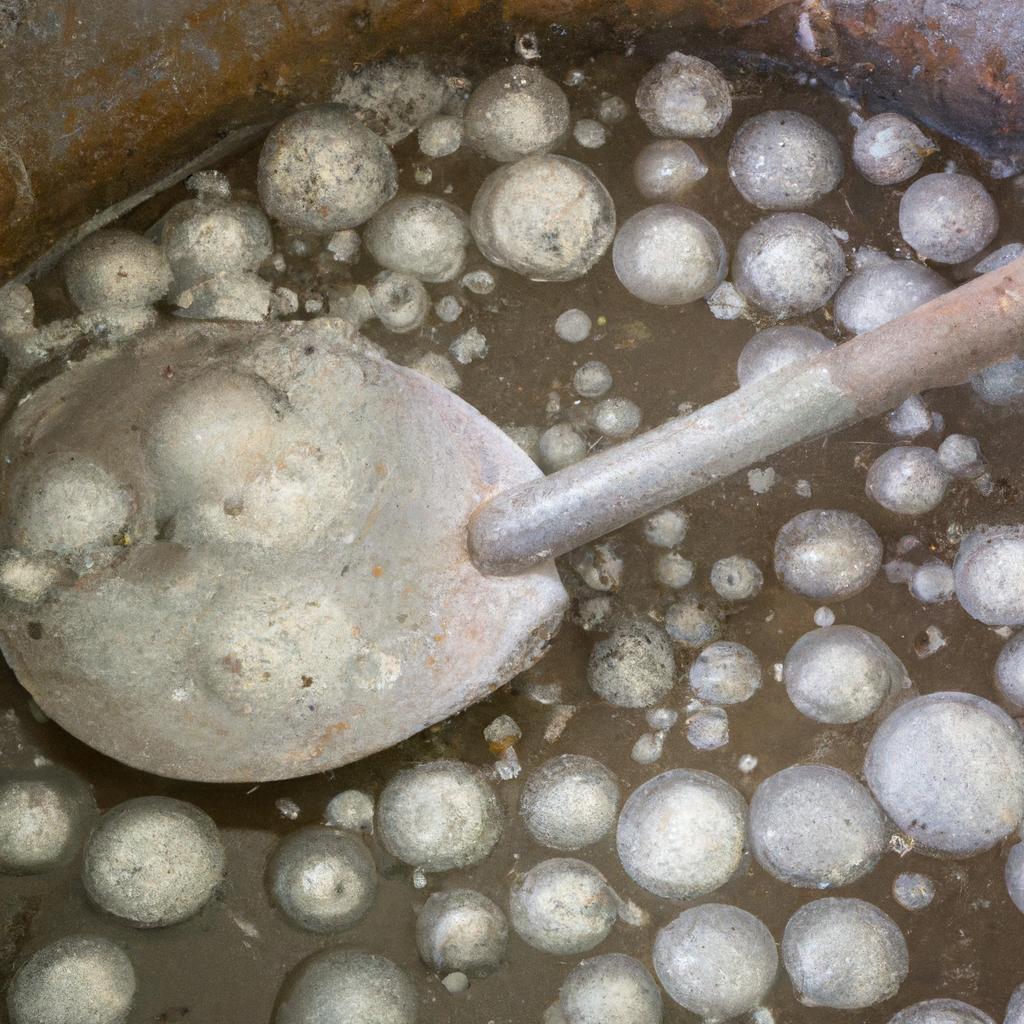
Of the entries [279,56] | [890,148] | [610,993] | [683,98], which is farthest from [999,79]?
[610,993]

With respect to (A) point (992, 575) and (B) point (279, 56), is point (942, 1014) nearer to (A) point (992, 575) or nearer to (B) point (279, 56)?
(A) point (992, 575)

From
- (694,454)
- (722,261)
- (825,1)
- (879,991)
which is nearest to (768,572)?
(694,454)

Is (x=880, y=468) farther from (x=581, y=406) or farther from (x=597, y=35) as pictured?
(x=597, y=35)

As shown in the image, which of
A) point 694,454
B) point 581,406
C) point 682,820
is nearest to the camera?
point 694,454

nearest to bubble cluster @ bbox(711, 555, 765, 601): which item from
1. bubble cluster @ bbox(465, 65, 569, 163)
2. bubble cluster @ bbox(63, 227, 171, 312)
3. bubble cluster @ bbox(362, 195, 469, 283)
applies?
bubble cluster @ bbox(362, 195, 469, 283)

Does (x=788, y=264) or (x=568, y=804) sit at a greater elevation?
(x=788, y=264)

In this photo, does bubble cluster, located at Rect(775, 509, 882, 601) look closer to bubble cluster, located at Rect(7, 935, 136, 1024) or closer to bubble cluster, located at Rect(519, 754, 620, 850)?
bubble cluster, located at Rect(519, 754, 620, 850)

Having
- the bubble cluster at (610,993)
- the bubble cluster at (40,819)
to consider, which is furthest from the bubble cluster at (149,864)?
the bubble cluster at (610,993)
